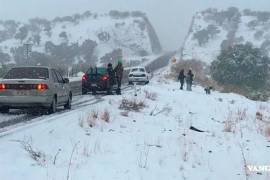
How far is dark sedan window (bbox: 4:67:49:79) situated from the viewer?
18.1 meters

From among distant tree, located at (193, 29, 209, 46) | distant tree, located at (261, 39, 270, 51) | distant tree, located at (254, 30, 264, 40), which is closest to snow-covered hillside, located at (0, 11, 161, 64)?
distant tree, located at (193, 29, 209, 46)

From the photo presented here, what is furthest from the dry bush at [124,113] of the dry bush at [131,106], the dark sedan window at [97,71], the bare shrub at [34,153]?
the dark sedan window at [97,71]

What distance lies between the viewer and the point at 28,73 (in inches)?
720

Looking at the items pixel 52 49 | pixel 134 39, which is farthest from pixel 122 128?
pixel 134 39

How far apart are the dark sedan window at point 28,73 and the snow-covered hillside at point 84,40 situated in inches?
4599

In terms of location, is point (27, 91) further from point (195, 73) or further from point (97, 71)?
point (195, 73)

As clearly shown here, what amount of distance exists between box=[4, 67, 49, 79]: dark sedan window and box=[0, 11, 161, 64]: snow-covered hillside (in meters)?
117

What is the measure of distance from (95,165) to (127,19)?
189m

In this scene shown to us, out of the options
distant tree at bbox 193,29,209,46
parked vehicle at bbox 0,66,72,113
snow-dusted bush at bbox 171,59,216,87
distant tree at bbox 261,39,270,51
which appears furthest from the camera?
distant tree at bbox 193,29,209,46

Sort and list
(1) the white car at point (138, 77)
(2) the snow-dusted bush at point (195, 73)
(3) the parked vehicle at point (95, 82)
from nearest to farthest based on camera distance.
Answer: (3) the parked vehicle at point (95, 82) → (1) the white car at point (138, 77) → (2) the snow-dusted bush at point (195, 73)

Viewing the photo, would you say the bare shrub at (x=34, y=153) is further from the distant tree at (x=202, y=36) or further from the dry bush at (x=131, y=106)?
the distant tree at (x=202, y=36)

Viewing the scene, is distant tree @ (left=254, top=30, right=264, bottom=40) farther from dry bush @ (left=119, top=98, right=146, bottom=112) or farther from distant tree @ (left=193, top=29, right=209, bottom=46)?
dry bush @ (left=119, top=98, right=146, bottom=112)

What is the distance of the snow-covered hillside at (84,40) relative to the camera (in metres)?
154

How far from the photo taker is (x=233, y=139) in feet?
50.6
